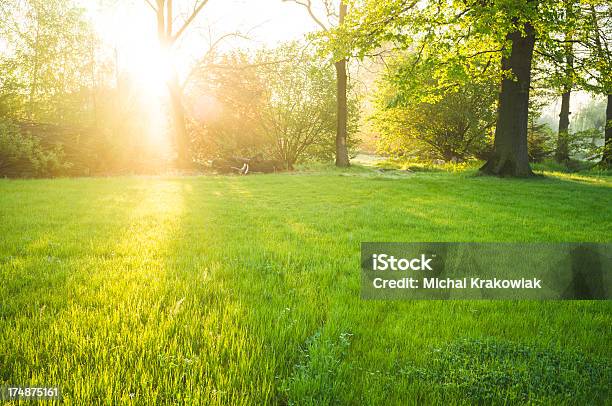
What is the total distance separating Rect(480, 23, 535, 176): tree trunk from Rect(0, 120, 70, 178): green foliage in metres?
20.3

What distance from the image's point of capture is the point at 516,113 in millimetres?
14781

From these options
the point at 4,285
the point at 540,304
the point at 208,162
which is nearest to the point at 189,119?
the point at 208,162

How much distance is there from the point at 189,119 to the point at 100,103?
875cm

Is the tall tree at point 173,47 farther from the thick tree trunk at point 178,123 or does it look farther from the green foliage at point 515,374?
the green foliage at point 515,374

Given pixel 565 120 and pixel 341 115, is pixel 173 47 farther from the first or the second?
pixel 565 120

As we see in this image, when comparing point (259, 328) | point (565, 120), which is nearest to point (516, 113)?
point (259, 328)

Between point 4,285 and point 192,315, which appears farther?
point 4,285

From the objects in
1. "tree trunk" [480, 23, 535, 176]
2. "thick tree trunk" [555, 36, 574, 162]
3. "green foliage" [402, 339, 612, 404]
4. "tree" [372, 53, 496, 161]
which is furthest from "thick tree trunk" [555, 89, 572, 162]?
"green foliage" [402, 339, 612, 404]

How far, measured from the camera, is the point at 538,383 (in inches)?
82.4

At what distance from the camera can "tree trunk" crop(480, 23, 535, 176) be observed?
48.2ft

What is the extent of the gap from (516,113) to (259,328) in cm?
1634

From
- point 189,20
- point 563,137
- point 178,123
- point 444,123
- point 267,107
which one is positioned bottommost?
point 563,137

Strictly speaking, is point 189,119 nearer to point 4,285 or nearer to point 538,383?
point 4,285

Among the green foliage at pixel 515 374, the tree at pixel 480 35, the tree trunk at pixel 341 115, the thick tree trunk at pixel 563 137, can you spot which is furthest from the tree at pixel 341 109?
the green foliage at pixel 515 374
